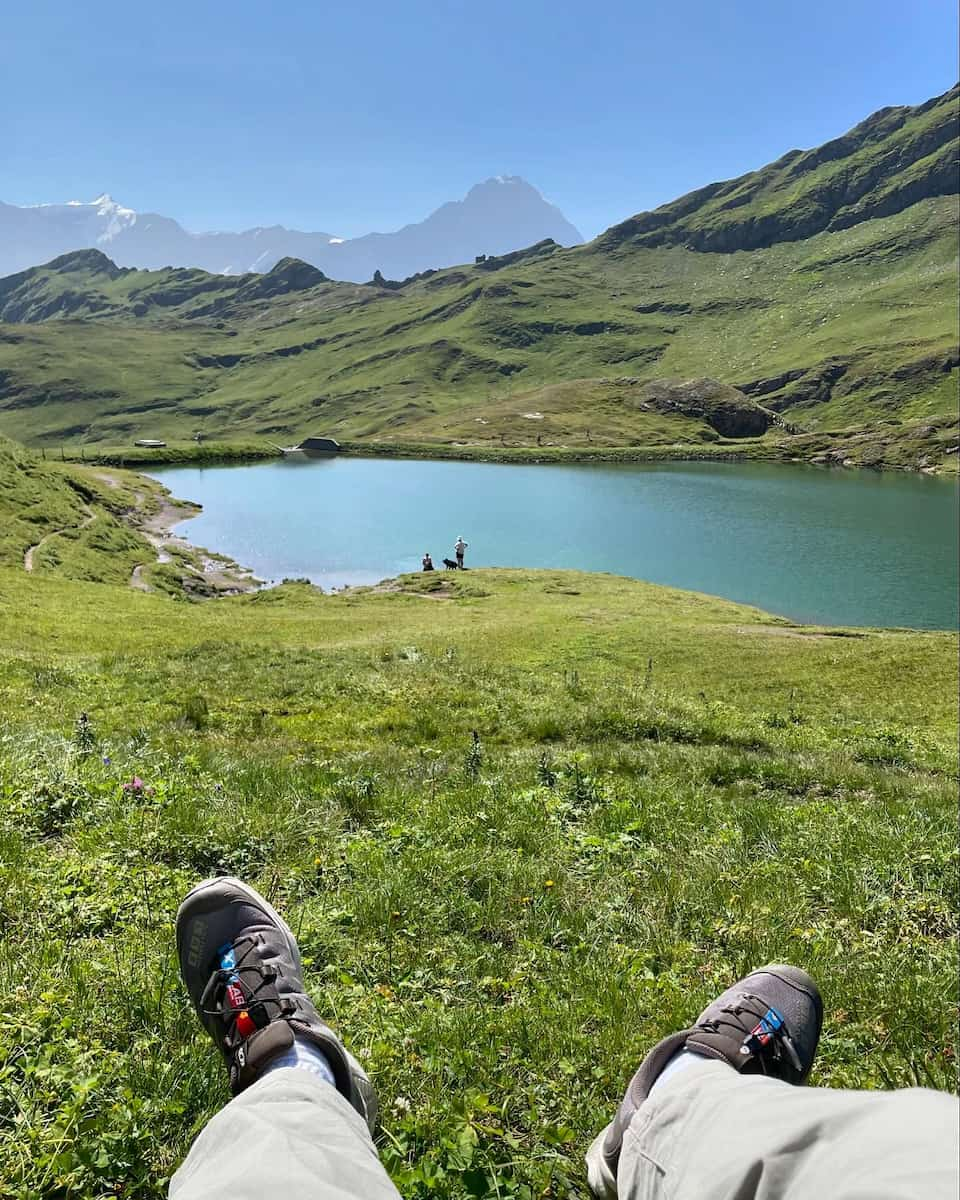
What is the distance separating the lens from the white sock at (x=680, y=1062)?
3.39 meters

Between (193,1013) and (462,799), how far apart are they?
4291 mm

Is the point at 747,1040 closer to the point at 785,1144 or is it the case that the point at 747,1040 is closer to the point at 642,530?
the point at 785,1144

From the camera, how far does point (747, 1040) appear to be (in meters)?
3.76

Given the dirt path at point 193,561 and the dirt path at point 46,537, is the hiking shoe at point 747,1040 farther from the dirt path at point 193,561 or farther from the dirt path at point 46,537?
the dirt path at point 46,537

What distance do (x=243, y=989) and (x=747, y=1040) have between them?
9.40 feet

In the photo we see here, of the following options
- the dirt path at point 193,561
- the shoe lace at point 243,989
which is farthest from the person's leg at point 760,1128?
the dirt path at point 193,561

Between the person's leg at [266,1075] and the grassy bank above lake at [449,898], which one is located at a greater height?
the person's leg at [266,1075]

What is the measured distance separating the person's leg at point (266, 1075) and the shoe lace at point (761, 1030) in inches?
78.0

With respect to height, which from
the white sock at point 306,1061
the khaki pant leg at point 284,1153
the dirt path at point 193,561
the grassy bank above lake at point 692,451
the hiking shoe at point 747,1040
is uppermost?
the grassy bank above lake at point 692,451

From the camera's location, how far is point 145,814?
6.57 m

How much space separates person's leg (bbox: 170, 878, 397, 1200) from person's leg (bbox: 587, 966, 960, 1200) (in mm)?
1142

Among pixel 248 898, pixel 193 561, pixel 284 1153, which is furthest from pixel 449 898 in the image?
pixel 193 561

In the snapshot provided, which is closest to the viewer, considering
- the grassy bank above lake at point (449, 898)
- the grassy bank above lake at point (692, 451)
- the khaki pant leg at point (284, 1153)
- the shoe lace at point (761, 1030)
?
the khaki pant leg at point (284, 1153)

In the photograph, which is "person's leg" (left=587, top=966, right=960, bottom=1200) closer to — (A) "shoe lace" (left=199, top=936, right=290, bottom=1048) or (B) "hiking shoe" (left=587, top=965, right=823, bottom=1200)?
(B) "hiking shoe" (left=587, top=965, right=823, bottom=1200)
